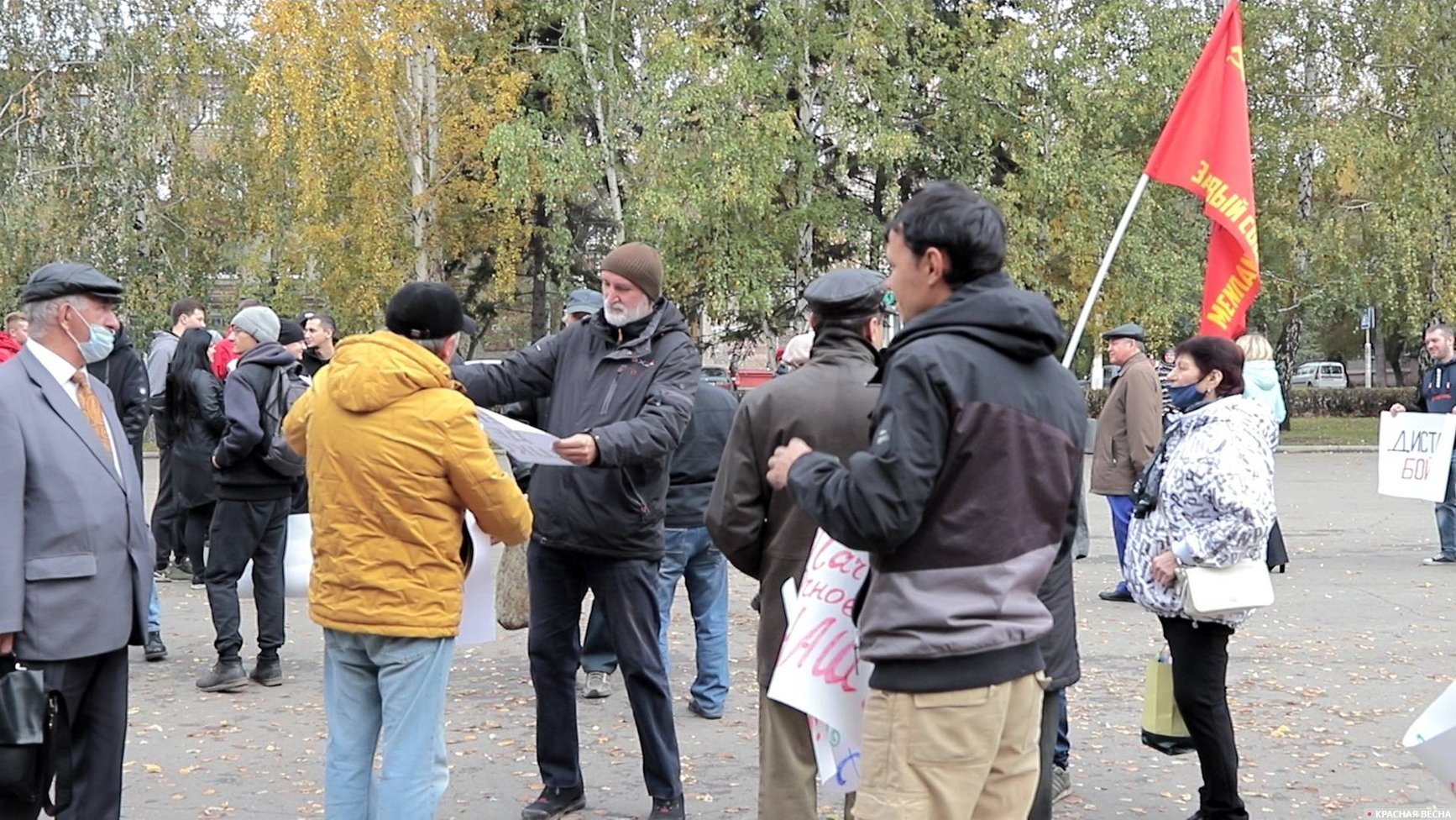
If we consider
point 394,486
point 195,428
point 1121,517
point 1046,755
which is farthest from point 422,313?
point 1121,517

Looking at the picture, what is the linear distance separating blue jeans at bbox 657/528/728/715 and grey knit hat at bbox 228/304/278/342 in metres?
Result: 2.61

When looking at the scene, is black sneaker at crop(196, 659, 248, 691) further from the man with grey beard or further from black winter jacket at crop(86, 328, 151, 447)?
black winter jacket at crop(86, 328, 151, 447)

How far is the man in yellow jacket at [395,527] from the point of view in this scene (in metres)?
4.38

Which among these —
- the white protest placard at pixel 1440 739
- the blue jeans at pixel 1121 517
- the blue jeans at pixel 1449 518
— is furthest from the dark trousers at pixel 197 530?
the blue jeans at pixel 1449 518

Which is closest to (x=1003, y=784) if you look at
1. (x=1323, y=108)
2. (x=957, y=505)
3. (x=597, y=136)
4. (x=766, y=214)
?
(x=957, y=505)

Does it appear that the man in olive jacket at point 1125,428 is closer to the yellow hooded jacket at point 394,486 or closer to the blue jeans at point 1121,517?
the blue jeans at point 1121,517

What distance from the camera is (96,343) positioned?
15.6ft

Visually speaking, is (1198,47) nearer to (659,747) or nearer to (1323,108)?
(1323,108)

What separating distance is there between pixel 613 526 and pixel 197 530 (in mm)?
4510

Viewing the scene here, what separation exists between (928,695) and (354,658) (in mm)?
2105

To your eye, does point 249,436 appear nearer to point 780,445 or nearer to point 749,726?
point 749,726

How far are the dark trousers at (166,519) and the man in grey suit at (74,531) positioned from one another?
21.8ft

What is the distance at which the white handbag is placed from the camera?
5.09 metres

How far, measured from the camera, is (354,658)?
4.60 meters
